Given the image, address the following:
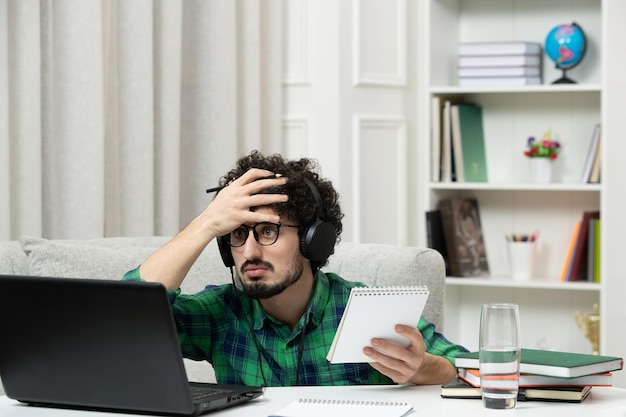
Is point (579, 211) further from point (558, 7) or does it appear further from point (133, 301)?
point (133, 301)

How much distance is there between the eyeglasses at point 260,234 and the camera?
1.68 metres

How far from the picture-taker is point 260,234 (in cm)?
170

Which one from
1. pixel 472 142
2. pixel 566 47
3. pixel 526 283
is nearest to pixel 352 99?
pixel 472 142

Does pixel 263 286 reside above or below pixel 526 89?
below

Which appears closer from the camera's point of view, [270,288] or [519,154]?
[270,288]

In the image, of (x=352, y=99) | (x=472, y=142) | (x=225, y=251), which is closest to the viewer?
Answer: (x=225, y=251)

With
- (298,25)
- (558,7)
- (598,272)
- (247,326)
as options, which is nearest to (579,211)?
(598,272)

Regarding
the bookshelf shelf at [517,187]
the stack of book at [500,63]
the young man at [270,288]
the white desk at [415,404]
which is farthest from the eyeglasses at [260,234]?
the stack of book at [500,63]

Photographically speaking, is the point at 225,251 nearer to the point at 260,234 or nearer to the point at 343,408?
the point at 260,234

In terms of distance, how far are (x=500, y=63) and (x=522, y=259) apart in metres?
0.71

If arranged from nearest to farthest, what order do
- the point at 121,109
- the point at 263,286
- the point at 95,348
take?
1. the point at 95,348
2. the point at 263,286
3. the point at 121,109

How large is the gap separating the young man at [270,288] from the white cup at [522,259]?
190 cm

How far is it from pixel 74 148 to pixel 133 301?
143 cm

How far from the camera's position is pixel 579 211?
3.74 metres
